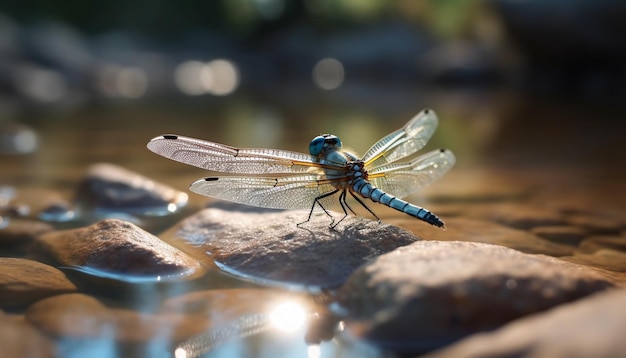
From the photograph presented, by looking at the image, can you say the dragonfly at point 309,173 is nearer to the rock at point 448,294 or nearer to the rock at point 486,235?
the rock at point 486,235

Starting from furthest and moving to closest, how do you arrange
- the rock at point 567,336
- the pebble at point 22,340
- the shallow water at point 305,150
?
1. the shallow water at point 305,150
2. the pebble at point 22,340
3. the rock at point 567,336

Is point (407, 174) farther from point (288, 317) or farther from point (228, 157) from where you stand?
point (288, 317)

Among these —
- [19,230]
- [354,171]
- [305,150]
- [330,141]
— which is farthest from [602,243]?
[305,150]

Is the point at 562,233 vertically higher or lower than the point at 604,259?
higher

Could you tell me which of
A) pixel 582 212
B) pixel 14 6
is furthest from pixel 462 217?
pixel 14 6

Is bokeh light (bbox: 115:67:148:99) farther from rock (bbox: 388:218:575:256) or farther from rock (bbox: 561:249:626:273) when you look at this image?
rock (bbox: 561:249:626:273)

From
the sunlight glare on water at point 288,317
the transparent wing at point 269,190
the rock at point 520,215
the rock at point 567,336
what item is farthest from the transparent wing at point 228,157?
the rock at point 567,336
